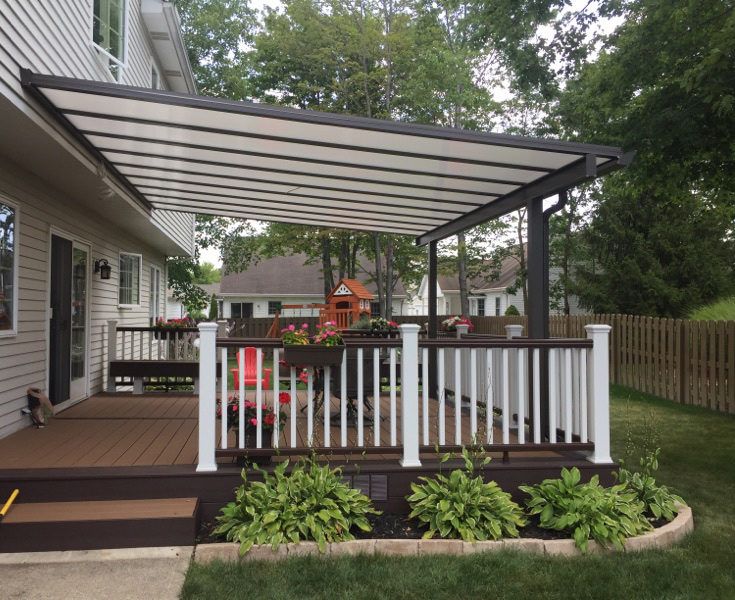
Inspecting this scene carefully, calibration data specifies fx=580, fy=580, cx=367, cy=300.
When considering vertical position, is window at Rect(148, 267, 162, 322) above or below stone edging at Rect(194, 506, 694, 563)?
above

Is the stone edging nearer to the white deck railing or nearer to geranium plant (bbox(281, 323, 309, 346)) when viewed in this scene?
the white deck railing

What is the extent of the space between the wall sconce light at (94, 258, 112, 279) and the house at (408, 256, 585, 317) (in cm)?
1526

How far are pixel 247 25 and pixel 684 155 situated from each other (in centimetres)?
2049

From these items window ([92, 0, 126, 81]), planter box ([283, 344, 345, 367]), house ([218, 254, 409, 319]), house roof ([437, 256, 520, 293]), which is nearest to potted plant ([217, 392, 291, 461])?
planter box ([283, 344, 345, 367])

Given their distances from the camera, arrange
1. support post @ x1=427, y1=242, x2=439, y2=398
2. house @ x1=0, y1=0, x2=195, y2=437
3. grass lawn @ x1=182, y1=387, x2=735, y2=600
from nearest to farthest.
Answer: grass lawn @ x1=182, y1=387, x2=735, y2=600 → house @ x1=0, y1=0, x2=195, y2=437 → support post @ x1=427, y1=242, x2=439, y2=398

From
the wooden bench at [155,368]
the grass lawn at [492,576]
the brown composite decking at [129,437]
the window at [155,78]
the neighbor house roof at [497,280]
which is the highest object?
the window at [155,78]

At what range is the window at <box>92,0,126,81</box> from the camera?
594 cm

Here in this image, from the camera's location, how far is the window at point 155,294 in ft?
38.9

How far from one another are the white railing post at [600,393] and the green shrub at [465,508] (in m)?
0.73

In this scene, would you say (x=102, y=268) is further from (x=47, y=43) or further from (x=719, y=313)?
(x=719, y=313)

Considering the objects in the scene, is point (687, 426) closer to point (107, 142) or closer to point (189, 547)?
point (189, 547)

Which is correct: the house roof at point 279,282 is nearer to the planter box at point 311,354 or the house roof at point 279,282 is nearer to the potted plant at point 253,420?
the potted plant at point 253,420

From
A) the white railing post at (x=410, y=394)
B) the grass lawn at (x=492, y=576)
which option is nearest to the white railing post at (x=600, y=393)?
the grass lawn at (x=492, y=576)

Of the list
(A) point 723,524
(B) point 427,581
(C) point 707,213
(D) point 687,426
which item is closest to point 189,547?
(B) point 427,581
